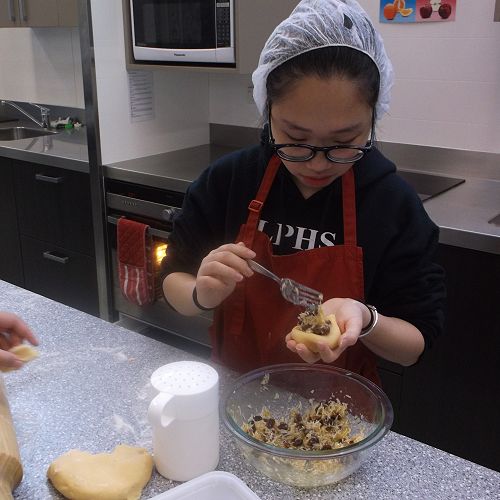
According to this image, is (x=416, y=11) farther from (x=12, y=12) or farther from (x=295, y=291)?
(x=12, y=12)

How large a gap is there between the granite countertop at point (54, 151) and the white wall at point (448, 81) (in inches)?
50.9

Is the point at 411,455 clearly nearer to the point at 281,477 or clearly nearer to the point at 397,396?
the point at 281,477

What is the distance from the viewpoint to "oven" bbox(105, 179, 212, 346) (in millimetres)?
2322

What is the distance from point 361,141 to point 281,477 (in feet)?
1.69

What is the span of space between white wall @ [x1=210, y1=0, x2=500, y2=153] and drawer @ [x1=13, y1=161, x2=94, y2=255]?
1304 millimetres

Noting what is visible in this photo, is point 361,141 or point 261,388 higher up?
point 361,141

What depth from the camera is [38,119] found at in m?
3.58

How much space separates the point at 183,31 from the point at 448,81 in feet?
3.29

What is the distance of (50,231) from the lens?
2.80 meters

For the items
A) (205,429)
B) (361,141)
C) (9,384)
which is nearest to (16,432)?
(9,384)

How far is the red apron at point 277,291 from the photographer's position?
106cm

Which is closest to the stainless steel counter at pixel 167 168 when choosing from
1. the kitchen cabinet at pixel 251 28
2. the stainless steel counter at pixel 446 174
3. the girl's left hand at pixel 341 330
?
the stainless steel counter at pixel 446 174

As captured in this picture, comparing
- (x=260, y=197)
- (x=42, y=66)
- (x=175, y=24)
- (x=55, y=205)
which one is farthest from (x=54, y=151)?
(x=260, y=197)

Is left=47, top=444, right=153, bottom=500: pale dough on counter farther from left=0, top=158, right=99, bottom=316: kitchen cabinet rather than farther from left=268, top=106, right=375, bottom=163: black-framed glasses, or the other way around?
left=0, top=158, right=99, bottom=316: kitchen cabinet
